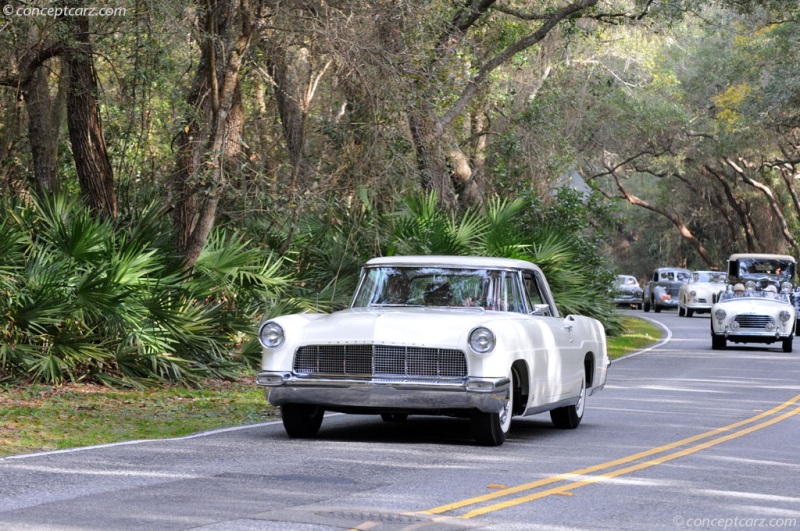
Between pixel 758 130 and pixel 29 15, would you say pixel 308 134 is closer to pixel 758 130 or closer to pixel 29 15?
pixel 29 15

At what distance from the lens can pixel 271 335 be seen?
36.8 feet

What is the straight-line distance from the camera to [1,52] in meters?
19.3

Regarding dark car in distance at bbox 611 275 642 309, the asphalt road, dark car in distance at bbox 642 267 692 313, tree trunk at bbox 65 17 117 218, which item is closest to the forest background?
tree trunk at bbox 65 17 117 218

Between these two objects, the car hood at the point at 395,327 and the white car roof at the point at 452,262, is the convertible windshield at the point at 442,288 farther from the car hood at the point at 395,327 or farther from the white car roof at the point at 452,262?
the car hood at the point at 395,327

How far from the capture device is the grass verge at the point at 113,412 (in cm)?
1185

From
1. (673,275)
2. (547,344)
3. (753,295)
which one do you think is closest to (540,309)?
(547,344)

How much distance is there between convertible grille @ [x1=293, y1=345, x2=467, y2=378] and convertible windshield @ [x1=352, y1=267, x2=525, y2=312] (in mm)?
1342

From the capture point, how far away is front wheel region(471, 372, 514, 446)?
11.0 m

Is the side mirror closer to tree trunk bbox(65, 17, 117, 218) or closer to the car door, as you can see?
the car door

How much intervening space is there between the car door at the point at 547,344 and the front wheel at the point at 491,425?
42 centimetres

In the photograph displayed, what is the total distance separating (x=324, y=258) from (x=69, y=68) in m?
5.30

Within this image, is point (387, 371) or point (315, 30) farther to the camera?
point (315, 30)

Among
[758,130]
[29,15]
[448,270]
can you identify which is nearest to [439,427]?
[448,270]

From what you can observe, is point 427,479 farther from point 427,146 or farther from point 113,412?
point 427,146
